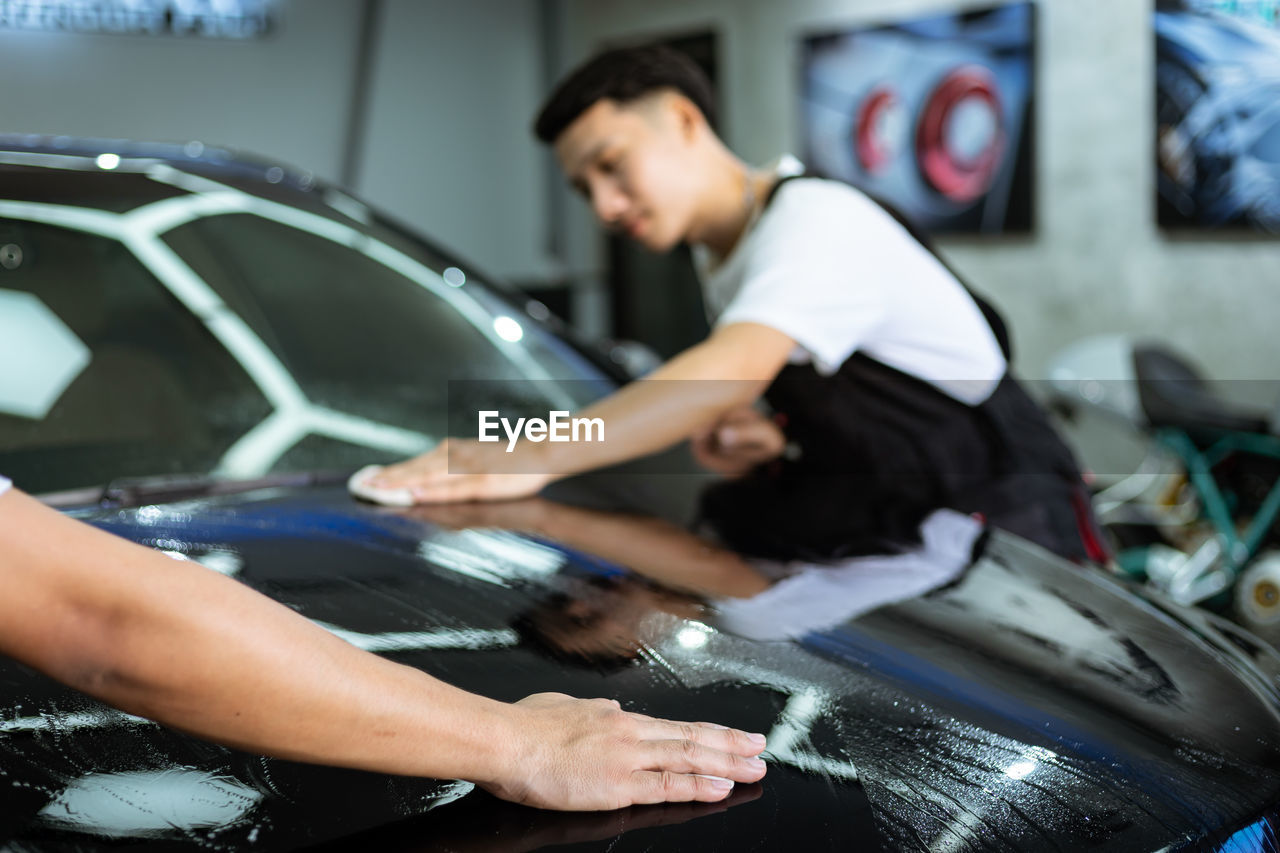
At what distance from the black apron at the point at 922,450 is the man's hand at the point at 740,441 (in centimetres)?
3

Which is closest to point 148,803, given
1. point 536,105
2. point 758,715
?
point 758,715

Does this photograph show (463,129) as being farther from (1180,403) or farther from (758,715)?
(758,715)

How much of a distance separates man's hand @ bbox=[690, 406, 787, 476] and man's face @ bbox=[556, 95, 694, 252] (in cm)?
27

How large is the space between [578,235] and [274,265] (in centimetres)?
549

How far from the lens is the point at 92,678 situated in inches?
23.7

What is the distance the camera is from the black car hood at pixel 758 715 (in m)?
0.66

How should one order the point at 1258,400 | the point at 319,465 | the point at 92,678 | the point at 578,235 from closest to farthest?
the point at 92,678, the point at 319,465, the point at 1258,400, the point at 578,235

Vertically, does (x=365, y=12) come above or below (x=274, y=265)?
above

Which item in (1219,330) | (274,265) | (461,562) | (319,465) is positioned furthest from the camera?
(1219,330)

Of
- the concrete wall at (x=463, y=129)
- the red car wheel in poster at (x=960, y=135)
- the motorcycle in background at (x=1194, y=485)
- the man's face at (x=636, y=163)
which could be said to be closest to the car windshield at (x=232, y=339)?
the man's face at (x=636, y=163)

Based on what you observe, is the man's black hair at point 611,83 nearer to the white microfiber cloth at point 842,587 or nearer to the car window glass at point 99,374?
the car window glass at point 99,374

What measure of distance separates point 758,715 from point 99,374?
0.88 meters

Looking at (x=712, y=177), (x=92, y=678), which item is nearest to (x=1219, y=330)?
(x=712, y=177)

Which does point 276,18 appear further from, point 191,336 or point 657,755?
point 657,755
